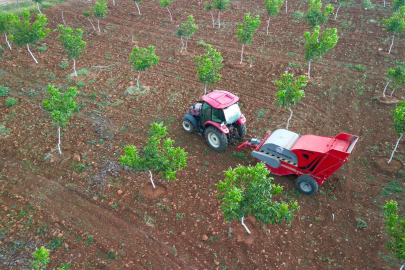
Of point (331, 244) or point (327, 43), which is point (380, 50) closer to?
point (327, 43)

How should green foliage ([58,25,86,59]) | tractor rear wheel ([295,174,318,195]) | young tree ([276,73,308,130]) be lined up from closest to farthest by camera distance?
tractor rear wheel ([295,174,318,195]) < young tree ([276,73,308,130]) < green foliage ([58,25,86,59])

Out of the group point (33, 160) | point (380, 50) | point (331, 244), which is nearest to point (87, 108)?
point (33, 160)

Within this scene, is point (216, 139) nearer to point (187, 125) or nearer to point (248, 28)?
point (187, 125)

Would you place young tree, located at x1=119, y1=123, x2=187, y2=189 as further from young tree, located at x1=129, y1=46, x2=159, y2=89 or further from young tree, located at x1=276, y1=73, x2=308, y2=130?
young tree, located at x1=129, y1=46, x2=159, y2=89

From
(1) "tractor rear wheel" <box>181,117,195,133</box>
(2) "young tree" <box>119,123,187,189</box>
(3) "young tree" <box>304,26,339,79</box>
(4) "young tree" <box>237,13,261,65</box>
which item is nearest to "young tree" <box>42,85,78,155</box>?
(2) "young tree" <box>119,123,187,189</box>

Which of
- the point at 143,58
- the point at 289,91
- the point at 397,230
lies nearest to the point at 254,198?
the point at 397,230

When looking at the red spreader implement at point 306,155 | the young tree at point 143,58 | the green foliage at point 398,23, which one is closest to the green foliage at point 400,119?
the red spreader implement at point 306,155

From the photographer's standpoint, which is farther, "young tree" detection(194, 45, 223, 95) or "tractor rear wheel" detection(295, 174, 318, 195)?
"young tree" detection(194, 45, 223, 95)
